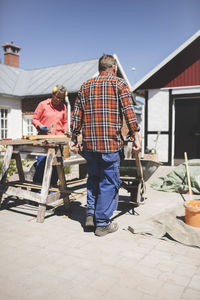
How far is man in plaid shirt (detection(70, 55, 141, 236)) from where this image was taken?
3.59m

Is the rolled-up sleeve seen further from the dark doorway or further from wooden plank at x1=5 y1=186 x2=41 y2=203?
the dark doorway

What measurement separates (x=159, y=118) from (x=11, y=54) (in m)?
12.2

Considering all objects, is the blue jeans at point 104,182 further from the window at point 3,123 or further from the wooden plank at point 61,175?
the window at point 3,123

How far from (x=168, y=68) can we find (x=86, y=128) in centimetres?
798

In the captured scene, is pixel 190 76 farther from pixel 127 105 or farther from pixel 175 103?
pixel 127 105

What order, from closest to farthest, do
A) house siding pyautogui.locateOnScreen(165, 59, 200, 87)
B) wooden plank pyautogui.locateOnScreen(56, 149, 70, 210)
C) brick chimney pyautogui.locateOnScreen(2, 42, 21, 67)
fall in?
wooden plank pyautogui.locateOnScreen(56, 149, 70, 210) < house siding pyautogui.locateOnScreen(165, 59, 200, 87) < brick chimney pyautogui.locateOnScreen(2, 42, 21, 67)

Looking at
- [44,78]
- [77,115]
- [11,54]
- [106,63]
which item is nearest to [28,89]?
[44,78]

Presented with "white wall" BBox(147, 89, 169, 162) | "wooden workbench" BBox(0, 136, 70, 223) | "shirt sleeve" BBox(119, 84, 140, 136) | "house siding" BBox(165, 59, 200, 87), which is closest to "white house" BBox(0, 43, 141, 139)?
"white wall" BBox(147, 89, 169, 162)

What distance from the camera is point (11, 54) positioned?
19141mm

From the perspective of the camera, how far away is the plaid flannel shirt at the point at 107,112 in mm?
3586

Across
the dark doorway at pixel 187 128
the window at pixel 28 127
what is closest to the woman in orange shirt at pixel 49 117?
the dark doorway at pixel 187 128

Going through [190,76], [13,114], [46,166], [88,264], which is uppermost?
[190,76]

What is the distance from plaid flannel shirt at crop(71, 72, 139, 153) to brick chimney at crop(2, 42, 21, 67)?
1712 centimetres

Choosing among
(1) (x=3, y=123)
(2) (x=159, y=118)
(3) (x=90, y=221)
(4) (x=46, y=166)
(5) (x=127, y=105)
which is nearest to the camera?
(5) (x=127, y=105)
